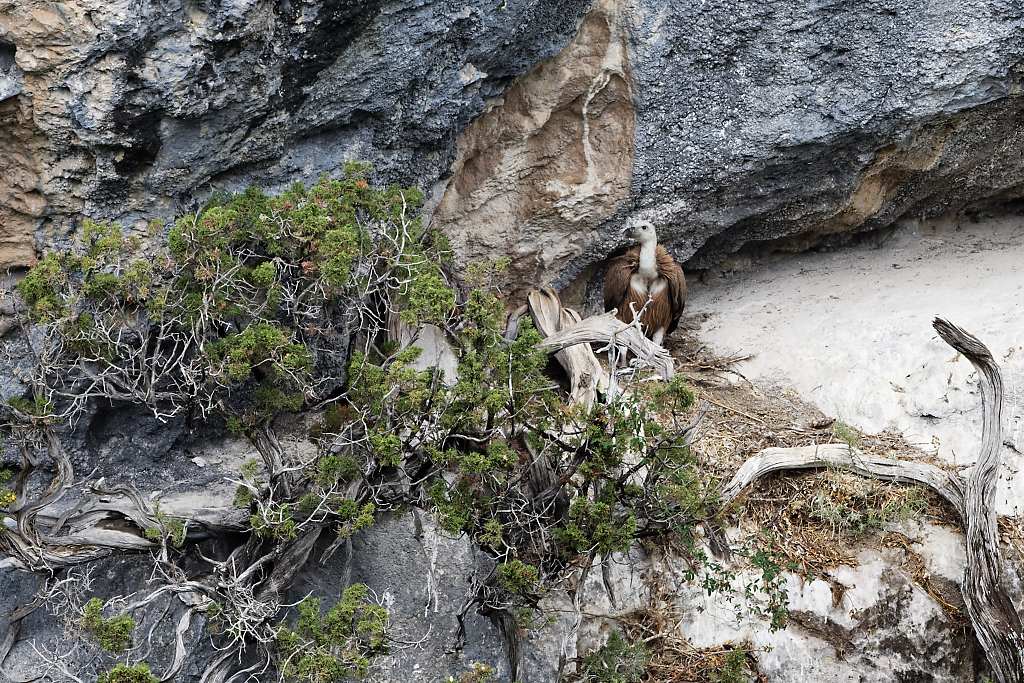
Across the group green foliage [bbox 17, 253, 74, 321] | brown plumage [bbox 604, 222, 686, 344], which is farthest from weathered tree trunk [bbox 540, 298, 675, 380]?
green foliage [bbox 17, 253, 74, 321]

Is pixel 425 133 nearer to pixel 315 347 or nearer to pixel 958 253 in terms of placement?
pixel 315 347

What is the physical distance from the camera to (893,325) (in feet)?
19.2

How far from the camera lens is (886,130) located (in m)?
5.71

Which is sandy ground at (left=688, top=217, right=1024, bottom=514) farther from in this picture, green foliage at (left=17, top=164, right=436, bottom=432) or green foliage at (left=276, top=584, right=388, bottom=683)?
green foliage at (left=276, top=584, right=388, bottom=683)

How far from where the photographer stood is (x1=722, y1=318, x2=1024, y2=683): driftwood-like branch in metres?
4.40

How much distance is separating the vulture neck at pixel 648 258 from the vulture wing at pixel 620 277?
3.9 inches

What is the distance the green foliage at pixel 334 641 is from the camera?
3.70m

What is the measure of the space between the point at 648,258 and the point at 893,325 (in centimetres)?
137

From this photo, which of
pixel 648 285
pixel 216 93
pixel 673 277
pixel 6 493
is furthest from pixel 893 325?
pixel 6 493

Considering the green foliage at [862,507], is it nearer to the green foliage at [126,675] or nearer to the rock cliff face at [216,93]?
the rock cliff face at [216,93]

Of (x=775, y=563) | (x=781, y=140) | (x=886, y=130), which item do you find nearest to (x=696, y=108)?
(x=781, y=140)

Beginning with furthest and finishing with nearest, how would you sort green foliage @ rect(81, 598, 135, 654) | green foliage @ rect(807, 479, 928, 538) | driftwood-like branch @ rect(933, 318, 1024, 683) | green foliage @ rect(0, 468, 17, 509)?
green foliage @ rect(807, 479, 928, 538) → driftwood-like branch @ rect(933, 318, 1024, 683) → green foliage @ rect(0, 468, 17, 509) → green foliage @ rect(81, 598, 135, 654)

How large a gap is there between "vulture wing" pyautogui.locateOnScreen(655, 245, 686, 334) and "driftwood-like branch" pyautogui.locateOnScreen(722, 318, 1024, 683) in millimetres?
1259

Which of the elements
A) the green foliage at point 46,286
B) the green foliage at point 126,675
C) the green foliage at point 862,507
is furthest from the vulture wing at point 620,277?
the green foliage at point 126,675
